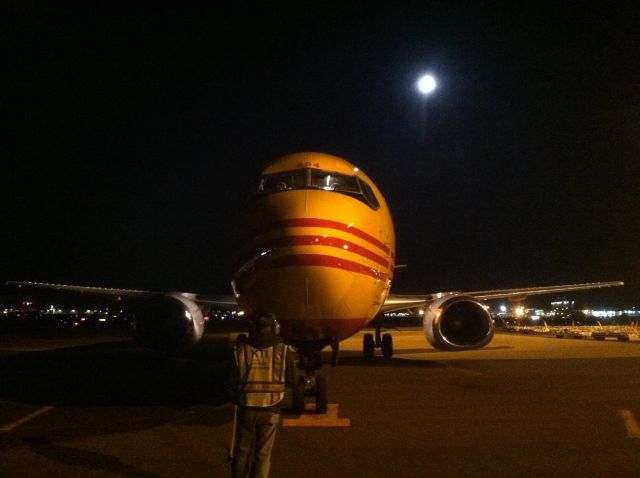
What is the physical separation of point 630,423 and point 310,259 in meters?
4.90

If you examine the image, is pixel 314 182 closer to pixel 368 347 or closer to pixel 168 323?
pixel 168 323

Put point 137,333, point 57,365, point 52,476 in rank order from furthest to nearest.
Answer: point 57,365
point 137,333
point 52,476

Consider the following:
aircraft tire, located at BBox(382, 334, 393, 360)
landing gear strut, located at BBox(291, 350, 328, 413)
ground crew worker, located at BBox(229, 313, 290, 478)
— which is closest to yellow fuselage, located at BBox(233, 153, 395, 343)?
landing gear strut, located at BBox(291, 350, 328, 413)

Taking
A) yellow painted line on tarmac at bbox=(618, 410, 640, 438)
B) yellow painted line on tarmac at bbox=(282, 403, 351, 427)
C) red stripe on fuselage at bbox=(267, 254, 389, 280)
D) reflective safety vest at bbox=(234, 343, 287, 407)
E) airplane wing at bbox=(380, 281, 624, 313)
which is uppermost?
airplane wing at bbox=(380, 281, 624, 313)

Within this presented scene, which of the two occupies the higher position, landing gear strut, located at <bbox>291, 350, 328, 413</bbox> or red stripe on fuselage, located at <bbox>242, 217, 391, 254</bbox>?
red stripe on fuselage, located at <bbox>242, 217, 391, 254</bbox>

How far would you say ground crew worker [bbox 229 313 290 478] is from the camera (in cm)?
465

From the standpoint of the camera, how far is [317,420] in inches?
316

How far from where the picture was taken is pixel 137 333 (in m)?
10.5

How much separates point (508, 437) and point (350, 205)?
350 cm

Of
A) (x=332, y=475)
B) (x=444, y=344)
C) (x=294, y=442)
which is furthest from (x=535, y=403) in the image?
(x=332, y=475)

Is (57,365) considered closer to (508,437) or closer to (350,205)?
(350,205)

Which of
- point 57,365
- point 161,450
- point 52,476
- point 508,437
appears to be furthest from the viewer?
point 57,365

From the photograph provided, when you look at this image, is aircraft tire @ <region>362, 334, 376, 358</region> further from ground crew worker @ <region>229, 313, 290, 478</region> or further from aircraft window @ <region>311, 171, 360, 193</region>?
ground crew worker @ <region>229, 313, 290, 478</region>

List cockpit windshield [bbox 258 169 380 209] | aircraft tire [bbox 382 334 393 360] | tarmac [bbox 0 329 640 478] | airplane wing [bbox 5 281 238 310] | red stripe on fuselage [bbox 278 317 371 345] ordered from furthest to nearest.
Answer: aircraft tire [bbox 382 334 393 360] → airplane wing [bbox 5 281 238 310] → cockpit windshield [bbox 258 169 380 209] → red stripe on fuselage [bbox 278 317 371 345] → tarmac [bbox 0 329 640 478]
